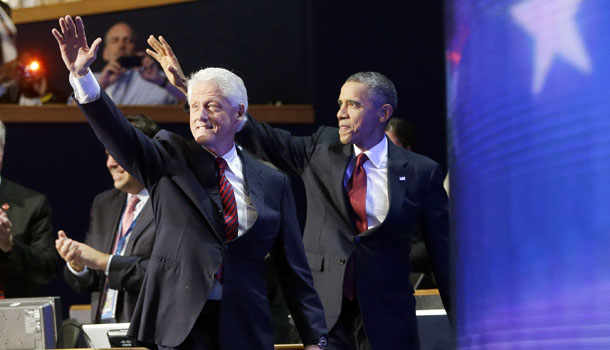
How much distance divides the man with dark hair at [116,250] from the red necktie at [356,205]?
830 millimetres

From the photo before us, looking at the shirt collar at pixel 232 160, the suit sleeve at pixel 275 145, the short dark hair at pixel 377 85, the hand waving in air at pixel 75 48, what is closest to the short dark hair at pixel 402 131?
the short dark hair at pixel 377 85

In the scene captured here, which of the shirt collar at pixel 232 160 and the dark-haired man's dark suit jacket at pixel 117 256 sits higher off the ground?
the shirt collar at pixel 232 160

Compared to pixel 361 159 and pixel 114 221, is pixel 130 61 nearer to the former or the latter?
pixel 114 221

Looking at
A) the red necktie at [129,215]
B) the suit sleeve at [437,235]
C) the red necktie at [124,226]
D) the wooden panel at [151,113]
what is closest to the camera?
the suit sleeve at [437,235]

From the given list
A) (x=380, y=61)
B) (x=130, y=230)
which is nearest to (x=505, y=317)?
(x=130, y=230)

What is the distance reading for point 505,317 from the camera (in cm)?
86

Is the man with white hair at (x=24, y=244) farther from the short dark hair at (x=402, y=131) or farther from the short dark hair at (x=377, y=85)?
the short dark hair at (x=402, y=131)

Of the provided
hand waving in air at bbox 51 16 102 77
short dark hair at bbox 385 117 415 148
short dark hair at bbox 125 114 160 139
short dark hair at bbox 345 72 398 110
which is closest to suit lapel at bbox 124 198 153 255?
short dark hair at bbox 125 114 160 139

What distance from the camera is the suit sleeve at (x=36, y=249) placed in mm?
4008

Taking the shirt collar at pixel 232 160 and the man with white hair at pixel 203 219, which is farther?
the shirt collar at pixel 232 160

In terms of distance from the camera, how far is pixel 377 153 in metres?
3.52

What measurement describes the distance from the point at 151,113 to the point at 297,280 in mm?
3700

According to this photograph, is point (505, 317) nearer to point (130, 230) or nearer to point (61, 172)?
point (130, 230)

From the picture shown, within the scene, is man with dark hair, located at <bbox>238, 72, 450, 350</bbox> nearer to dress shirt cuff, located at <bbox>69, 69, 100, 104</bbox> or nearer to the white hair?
the white hair
